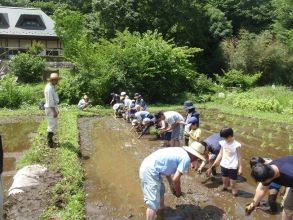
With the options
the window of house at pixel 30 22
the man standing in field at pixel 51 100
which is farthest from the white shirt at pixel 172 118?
the window of house at pixel 30 22

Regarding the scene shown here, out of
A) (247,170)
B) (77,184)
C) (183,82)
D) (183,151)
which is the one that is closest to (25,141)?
(77,184)

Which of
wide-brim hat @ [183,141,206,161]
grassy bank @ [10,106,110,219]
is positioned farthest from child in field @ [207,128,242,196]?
grassy bank @ [10,106,110,219]

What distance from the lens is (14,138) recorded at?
14.3m

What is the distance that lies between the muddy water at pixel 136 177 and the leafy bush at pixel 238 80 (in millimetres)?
10643

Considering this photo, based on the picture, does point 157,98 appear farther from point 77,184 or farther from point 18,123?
point 77,184

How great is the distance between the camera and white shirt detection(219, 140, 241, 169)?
7.61 meters

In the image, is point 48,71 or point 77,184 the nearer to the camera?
point 77,184

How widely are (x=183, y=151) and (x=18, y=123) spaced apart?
42.6 feet

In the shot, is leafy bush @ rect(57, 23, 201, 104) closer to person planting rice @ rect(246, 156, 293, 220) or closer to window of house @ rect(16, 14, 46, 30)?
window of house @ rect(16, 14, 46, 30)

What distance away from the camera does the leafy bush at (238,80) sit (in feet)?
89.0

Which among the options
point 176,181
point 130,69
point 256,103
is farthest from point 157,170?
point 130,69

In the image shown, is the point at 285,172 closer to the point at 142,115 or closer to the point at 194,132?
the point at 194,132

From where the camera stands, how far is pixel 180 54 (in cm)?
2555

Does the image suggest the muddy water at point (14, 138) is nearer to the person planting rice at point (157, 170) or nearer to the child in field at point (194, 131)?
the person planting rice at point (157, 170)
